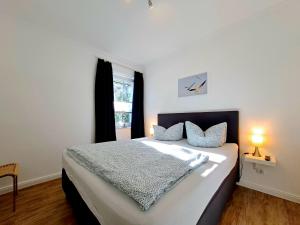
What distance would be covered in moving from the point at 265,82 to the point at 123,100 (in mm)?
2991

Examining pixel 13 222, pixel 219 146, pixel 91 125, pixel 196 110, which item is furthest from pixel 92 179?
pixel 196 110

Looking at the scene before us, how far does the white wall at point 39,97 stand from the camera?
7.00 ft

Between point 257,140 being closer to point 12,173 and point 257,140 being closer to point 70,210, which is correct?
point 70,210

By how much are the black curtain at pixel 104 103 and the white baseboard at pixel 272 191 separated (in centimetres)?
271

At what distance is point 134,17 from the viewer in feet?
7.20

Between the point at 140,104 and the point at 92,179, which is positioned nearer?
the point at 92,179

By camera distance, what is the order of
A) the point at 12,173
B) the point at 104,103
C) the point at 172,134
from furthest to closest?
the point at 104,103
the point at 172,134
the point at 12,173

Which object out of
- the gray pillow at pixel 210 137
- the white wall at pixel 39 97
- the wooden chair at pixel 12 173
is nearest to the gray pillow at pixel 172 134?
the gray pillow at pixel 210 137

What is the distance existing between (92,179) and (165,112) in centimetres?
257

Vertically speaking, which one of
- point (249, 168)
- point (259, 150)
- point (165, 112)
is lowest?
point (249, 168)

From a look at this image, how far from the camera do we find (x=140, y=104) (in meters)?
3.99

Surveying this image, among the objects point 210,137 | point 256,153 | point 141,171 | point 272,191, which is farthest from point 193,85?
point 141,171

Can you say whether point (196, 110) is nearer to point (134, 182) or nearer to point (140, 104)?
point (140, 104)

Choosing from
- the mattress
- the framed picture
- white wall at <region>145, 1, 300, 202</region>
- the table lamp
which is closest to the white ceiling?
white wall at <region>145, 1, 300, 202</region>
